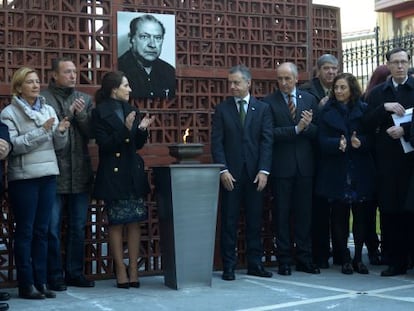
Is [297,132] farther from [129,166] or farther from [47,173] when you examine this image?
[47,173]

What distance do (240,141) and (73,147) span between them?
1599 mm

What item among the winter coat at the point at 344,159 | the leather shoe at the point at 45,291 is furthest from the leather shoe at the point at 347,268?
the leather shoe at the point at 45,291

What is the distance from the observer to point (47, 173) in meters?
6.00

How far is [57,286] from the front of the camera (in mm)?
6441

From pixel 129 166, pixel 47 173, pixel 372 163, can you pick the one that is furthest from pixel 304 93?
pixel 47 173

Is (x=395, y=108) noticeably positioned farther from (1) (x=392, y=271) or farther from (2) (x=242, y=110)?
(1) (x=392, y=271)

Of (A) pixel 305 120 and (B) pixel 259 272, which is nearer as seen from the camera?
(A) pixel 305 120

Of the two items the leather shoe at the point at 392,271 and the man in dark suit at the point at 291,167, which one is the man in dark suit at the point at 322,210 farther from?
the leather shoe at the point at 392,271

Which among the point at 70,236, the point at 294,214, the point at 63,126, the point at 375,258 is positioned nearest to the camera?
the point at 63,126

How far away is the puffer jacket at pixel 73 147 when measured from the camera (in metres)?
6.50

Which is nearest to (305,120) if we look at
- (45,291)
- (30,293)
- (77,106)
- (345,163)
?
(345,163)

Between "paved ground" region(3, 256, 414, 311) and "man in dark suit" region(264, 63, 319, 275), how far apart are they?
382 mm

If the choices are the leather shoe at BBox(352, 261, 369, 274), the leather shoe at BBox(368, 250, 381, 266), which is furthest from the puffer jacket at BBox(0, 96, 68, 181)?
the leather shoe at BBox(368, 250, 381, 266)

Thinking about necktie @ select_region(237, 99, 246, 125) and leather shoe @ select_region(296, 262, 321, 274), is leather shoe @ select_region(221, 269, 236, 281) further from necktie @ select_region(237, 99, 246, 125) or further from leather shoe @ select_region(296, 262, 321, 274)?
necktie @ select_region(237, 99, 246, 125)
